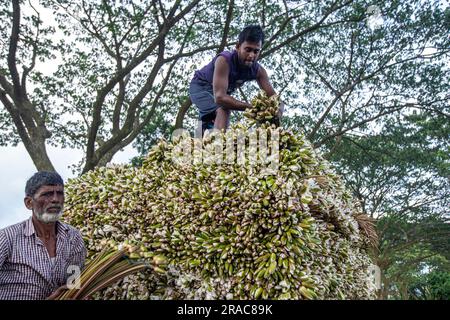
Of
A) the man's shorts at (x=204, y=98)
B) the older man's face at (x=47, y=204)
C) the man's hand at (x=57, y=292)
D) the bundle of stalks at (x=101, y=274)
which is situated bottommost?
the man's hand at (x=57, y=292)

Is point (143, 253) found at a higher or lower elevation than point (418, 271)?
lower

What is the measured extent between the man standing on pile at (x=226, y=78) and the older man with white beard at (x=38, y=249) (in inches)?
59.5

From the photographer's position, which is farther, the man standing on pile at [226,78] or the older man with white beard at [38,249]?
the man standing on pile at [226,78]

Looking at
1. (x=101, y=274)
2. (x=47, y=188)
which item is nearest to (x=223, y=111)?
(x=47, y=188)

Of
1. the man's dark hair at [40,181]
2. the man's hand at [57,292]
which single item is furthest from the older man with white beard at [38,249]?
the man's hand at [57,292]

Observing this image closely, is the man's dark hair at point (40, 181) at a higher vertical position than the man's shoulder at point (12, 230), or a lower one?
higher

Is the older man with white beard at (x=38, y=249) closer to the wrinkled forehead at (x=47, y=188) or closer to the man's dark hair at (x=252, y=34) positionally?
the wrinkled forehead at (x=47, y=188)

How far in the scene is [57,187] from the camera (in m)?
3.12

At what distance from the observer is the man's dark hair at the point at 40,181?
3.10m

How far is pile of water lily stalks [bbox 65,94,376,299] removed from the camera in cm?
311

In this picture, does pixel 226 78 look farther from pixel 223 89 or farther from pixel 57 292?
pixel 57 292

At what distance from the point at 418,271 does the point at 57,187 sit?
2689cm

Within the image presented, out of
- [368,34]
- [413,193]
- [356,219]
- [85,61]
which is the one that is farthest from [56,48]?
[413,193]

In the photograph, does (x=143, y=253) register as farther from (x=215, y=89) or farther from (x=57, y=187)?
(x=215, y=89)
